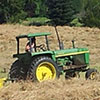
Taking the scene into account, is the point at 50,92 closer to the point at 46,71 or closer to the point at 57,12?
the point at 46,71

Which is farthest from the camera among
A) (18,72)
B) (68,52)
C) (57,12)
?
(57,12)

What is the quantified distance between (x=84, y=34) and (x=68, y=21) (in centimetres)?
3068

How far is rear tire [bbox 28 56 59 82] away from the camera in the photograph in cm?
1225

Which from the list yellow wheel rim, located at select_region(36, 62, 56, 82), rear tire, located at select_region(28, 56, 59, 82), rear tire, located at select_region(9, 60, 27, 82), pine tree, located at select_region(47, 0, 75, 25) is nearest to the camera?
rear tire, located at select_region(28, 56, 59, 82)

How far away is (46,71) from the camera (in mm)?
12703

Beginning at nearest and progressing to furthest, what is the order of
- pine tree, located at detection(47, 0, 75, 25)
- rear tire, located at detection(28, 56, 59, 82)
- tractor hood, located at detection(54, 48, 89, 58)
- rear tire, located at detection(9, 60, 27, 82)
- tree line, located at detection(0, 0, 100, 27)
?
1. rear tire, located at detection(28, 56, 59, 82)
2. rear tire, located at detection(9, 60, 27, 82)
3. tractor hood, located at detection(54, 48, 89, 58)
4. tree line, located at detection(0, 0, 100, 27)
5. pine tree, located at detection(47, 0, 75, 25)

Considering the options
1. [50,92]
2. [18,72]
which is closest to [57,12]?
[18,72]

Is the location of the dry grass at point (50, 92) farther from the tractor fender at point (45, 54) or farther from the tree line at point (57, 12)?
the tree line at point (57, 12)

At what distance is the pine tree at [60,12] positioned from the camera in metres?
63.1

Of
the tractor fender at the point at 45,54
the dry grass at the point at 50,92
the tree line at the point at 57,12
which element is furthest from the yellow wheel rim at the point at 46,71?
the tree line at the point at 57,12

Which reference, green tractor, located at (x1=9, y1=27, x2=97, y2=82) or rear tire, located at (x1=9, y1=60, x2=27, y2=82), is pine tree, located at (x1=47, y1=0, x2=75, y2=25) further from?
rear tire, located at (x1=9, y1=60, x2=27, y2=82)

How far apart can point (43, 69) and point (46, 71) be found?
12cm

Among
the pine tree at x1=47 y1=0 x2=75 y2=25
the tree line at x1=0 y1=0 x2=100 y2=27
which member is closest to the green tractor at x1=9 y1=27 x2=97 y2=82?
the tree line at x1=0 y1=0 x2=100 y2=27

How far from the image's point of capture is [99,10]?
61625 mm
